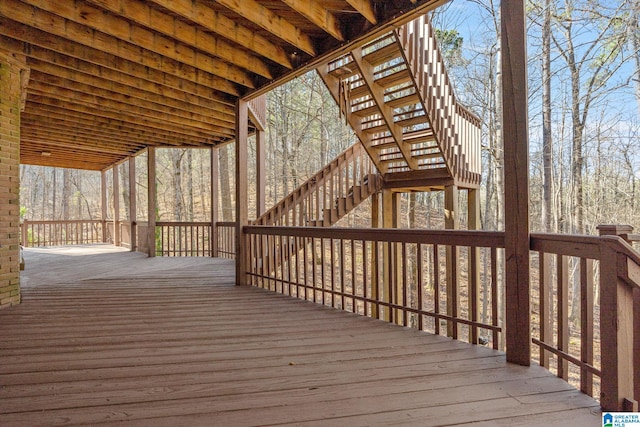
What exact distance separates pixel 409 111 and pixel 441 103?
53 cm

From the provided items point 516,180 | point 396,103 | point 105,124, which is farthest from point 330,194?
point 105,124

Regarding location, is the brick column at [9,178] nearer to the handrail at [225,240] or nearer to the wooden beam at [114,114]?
the wooden beam at [114,114]

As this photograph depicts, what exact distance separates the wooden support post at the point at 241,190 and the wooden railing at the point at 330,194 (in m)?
0.49

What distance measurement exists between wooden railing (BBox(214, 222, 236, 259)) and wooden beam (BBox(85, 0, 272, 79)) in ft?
16.1

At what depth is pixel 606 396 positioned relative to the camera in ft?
6.16

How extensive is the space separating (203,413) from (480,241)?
2.08 m

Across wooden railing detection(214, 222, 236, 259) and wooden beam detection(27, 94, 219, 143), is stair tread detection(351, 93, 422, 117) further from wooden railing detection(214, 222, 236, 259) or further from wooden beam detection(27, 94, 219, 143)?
wooden railing detection(214, 222, 236, 259)

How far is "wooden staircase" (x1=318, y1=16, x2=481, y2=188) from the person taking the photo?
487cm

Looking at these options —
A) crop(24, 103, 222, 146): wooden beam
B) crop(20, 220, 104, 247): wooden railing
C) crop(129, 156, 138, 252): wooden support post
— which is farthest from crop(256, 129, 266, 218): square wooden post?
crop(20, 220, 104, 247): wooden railing

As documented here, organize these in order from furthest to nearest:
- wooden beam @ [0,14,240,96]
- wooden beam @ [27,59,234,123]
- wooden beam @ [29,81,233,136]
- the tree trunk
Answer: the tree trunk
wooden beam @ [29,81,233,136]
wooden beam @ [27,59,234,123]
wooden beam @ [0,14,240,96]

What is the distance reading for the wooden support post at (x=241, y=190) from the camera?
5.62 metres

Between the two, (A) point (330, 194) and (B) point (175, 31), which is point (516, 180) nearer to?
(B) point (175, 31)

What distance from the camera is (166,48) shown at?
4.17 metres

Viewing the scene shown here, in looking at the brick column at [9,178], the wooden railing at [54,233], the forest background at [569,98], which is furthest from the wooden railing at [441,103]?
the wooden railing at [54,233]
